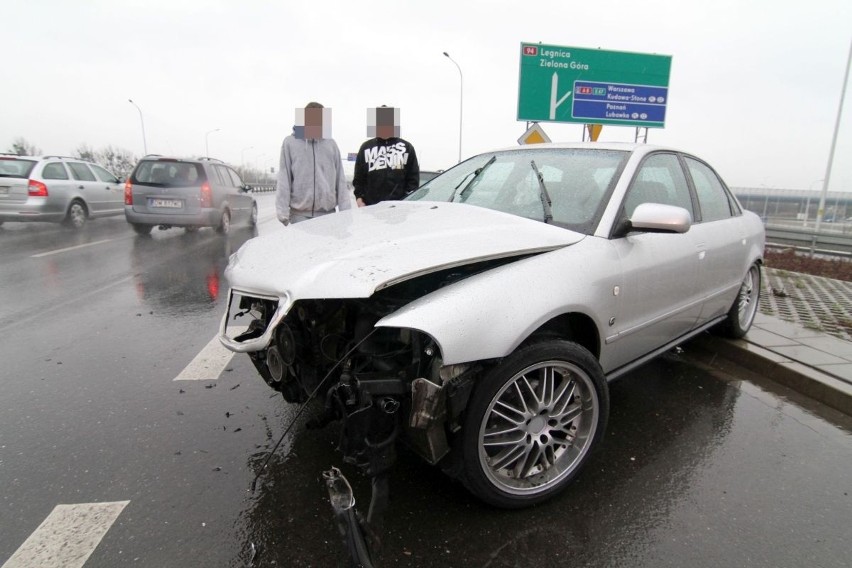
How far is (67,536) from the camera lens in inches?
76.2

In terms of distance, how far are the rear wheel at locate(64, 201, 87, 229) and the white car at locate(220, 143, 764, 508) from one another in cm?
1153

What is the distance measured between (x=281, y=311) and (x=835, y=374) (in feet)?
12.9

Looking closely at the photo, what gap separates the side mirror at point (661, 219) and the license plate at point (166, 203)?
Answer: 1011 centimetres

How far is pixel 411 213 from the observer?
2902 millimetres

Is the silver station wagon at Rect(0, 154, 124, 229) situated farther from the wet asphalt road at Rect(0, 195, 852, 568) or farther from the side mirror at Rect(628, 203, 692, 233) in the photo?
the side mirror at Rect(628, 203, 692, 233)

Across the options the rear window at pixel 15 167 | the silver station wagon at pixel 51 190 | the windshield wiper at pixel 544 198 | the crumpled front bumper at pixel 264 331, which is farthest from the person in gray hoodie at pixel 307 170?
the rear window at pixel 15 167

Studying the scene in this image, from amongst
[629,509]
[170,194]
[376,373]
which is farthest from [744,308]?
[170,194]

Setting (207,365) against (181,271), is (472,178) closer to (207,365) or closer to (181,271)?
(207,365)

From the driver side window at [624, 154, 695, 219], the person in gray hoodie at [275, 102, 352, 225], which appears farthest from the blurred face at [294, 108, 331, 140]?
the driver side window at [624, 154, 695, 219]

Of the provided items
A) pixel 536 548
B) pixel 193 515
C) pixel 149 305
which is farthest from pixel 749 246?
pixel 149 305

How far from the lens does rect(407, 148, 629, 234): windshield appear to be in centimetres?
269

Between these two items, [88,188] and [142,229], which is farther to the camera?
[88,188]

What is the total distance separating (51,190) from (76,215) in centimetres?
106

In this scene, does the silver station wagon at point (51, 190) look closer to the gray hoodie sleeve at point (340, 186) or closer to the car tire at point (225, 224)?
the car tire at point (225, 224)
